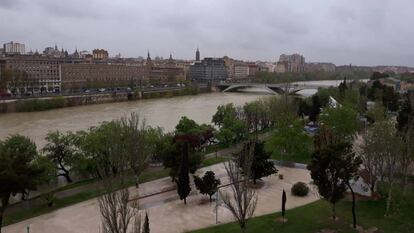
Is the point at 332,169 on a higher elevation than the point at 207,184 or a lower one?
higher

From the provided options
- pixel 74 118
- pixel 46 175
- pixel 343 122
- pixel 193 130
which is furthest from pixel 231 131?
pixel 74 118

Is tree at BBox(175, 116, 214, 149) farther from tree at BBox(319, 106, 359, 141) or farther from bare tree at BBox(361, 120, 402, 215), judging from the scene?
bare tree at BBox(361, 120, 402, 215)

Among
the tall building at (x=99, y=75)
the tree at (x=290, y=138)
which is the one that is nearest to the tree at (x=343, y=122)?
the tree at (x=290, y=138)

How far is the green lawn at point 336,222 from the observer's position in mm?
10344

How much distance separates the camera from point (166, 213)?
12.1 metres

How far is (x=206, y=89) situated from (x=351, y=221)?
5925cm

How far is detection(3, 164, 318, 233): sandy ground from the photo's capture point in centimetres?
1113

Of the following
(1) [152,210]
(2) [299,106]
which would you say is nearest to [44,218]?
(1) [152,210]

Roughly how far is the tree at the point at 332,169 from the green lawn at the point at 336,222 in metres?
0.77

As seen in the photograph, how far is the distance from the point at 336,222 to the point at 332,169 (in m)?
1.55

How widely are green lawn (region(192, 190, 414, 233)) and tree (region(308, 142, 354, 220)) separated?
767 millimetres

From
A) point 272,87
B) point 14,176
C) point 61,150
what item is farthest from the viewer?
point 272,87

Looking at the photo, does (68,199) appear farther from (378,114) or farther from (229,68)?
(229,68)

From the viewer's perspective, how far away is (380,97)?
35.0m
